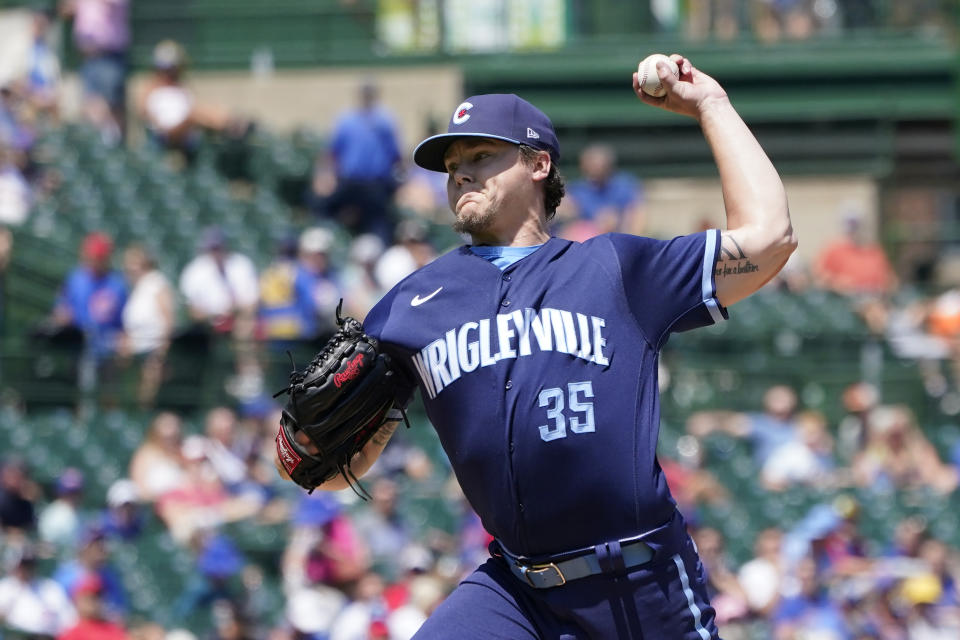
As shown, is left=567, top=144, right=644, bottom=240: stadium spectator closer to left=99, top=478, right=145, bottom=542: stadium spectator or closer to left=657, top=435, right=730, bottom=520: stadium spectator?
left=657, top=435, right=730, bottom=520: stadium spectator

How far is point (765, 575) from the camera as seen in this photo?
27.8 ft

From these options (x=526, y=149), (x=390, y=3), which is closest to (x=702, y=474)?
(x=526, y=149)

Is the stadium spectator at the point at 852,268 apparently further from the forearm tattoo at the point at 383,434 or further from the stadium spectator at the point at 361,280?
the forearm tattoo at the point at 383,434

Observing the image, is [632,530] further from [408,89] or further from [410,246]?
[408,89]

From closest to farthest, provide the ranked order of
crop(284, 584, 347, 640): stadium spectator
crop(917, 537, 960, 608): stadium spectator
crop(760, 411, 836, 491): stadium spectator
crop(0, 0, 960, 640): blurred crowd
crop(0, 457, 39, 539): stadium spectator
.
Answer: crop(284, 584, 347, 640): stadium spectator, crop(0, 0, 960, 640): blurred crowd, crop(917, 537, 960, 608): stadium spectator, crop(0, 457, 39, 539): stadium spectator, crop(760, 411, 836, 491): stadium spectator

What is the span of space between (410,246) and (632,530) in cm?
770

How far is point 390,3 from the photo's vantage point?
52.5 ft

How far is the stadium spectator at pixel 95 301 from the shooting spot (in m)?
10.2

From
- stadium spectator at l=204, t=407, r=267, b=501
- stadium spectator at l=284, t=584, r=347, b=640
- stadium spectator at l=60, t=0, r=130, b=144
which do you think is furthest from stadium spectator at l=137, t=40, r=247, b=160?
stadium spectator at l=284, t=584, r=347, b=640

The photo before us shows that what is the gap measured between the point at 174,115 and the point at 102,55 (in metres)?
1.20

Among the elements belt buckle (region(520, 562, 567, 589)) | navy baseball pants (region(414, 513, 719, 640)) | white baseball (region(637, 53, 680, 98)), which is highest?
white baseball (region(637, 53, 680, 98))

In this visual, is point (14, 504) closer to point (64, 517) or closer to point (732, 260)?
point (64, 517)

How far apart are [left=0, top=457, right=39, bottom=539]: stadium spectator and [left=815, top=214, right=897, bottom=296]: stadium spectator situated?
6.83 metres

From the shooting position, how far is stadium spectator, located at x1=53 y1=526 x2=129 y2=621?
7.91 metres
